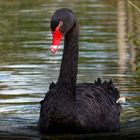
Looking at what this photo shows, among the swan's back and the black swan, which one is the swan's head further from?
the swan's back

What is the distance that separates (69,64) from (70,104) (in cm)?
43

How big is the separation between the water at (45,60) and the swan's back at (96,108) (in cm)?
11

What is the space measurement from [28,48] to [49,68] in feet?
7.88

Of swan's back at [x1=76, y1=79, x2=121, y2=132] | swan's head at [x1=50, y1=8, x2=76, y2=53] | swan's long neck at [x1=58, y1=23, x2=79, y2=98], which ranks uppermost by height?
swan's head at [x1=50, y1=8, x2=76, y2=53]

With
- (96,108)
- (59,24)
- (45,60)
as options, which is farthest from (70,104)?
(45,60)

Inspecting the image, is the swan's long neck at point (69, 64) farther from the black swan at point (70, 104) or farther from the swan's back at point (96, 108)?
the swan's back at point (96, 108)

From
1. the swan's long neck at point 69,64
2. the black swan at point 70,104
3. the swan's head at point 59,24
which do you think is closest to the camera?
the swan's head at point 59,24

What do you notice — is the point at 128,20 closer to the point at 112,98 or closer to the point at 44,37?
the point at 44,37

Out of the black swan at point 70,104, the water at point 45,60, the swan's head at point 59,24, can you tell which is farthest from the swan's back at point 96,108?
the swan's head at point 59,24

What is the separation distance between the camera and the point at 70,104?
7477 mm

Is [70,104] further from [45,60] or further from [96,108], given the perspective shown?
[45,60]

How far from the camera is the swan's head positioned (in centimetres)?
698

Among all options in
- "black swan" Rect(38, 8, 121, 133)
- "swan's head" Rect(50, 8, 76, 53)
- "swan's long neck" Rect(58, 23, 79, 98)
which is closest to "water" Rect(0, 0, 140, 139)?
"black swan" Rect(38, 8, 121, 133)

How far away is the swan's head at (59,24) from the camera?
698cm
